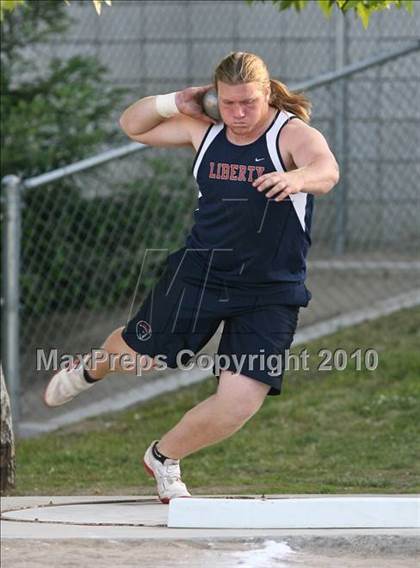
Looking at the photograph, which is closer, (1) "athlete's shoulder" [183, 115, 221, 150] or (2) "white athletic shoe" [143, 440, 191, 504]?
(1) "athlete's shoulder" [183, 115, 221, 150]

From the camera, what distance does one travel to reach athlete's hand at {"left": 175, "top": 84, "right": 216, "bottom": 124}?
530cm

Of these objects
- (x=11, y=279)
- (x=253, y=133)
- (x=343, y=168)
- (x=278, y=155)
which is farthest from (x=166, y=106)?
(x=343, y=168)

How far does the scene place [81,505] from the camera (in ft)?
18.8

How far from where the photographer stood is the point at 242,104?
5062 millimetres

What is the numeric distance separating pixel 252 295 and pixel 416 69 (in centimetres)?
489

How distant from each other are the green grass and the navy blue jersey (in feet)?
4.55

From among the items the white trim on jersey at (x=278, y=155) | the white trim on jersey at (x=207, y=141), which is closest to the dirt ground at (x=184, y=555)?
the white trim on jersey at (x=278, y=155)

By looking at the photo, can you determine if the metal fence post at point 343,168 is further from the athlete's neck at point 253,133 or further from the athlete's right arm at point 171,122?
the athlete's neck at point 253,133

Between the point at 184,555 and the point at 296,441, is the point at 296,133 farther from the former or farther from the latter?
the point at 296,441

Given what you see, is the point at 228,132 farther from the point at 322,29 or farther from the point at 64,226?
the point at 322,29

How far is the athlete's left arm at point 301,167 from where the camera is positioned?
4.71 metres

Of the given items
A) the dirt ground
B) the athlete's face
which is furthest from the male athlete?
the dirt ground

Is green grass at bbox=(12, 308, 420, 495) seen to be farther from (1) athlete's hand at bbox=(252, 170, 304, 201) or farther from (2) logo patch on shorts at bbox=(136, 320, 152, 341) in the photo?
(1) athlete's hand at bbox=(252, 170, 304, 201)

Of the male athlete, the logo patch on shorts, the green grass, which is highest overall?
the male athlete
